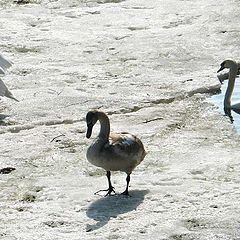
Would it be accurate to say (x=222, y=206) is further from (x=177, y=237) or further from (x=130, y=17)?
(x=130, y=17)

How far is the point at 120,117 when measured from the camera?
930 cm

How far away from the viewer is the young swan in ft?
22.6

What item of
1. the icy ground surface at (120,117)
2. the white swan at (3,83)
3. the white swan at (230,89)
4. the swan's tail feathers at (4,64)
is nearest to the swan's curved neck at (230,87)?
the white swan at (230,89)

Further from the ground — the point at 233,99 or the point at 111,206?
the point at 111,206

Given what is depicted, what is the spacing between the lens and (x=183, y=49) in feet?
39.8

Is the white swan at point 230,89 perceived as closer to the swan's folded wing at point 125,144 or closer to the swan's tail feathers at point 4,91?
the swan's tail feathers at point 4,91

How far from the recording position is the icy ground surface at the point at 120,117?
6484mm

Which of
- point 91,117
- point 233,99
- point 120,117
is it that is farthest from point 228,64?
point 91,117

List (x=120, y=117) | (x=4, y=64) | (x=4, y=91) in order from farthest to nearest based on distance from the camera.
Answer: (x=4, y=64) < (x=4, y=91) < (x=120, y=117)

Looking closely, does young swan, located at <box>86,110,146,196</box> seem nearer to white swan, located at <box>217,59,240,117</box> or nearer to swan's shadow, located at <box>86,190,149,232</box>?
swan's shadow, located at <box>86,190,149,232</box>

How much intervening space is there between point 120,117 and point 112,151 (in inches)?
94.3

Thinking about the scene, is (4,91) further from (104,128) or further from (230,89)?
(104,128)

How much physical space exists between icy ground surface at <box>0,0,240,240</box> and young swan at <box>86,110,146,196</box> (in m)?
0.23

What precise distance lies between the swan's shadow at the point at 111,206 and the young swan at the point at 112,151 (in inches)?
3.4
